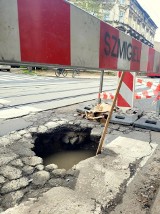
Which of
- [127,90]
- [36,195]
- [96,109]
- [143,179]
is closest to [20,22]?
[36,195]

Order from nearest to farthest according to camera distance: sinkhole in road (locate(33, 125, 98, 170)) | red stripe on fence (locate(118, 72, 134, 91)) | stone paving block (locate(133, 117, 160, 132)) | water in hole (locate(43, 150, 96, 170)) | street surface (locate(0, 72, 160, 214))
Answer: street surface (locate(0, 72, 160, 214))
water in hole (locate(43, 150, 96, 170))
sinkhole in road (locate(33, 125, 98, 170))
stone paving block (locate(133, 117, 160, 132))
red stripe on fence (locate(118, 72, 134, 91))

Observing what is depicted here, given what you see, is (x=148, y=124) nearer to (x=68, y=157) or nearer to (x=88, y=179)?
(x=68, y=157)

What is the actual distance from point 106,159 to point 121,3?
166 ft

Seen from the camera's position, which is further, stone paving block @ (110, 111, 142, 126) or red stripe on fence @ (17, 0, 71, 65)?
stone paving block @ (110, 111, 142, 126)

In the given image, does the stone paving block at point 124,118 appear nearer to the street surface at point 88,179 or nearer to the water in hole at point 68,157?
the street surface at point 88,179

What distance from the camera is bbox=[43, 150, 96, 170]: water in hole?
10.00 ft

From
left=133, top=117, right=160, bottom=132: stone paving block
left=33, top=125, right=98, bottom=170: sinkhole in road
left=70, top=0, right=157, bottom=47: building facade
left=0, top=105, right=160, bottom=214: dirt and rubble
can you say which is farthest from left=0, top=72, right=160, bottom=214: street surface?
left=70, top=0, right=157, bottom=47: building facade

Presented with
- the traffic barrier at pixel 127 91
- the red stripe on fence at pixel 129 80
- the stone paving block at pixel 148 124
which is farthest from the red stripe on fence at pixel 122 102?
the stone paving block at pixel 148 124

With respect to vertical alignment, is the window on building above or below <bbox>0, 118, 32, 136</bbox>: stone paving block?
above

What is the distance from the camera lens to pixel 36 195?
1892 millimetres

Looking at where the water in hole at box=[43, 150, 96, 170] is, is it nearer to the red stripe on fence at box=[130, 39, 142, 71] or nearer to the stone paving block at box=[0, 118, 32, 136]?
the stone paving block at box=[0, 118, 32, 136]

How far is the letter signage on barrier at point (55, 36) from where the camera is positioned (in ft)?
3.24

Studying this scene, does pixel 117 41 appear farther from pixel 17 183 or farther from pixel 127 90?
pixel 127 90

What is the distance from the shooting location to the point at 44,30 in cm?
112
